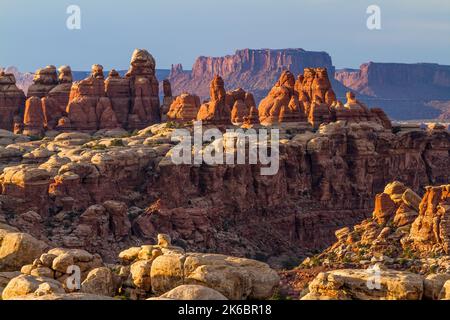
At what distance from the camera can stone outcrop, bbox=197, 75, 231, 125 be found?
10494 centimetres

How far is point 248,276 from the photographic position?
1439 inches

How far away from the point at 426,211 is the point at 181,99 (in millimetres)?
63000

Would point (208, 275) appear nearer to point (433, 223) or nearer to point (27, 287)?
point (27, 287)

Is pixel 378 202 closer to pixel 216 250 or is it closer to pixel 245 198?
pixel 216 250

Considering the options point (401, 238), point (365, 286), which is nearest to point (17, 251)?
point (365, 286)

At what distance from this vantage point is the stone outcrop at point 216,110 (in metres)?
105

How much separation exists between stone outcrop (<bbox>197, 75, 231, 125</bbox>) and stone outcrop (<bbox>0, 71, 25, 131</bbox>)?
109 ft

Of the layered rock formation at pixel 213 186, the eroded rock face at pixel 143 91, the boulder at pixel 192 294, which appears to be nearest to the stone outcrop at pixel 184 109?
the eroded rock face at pixel 143 91

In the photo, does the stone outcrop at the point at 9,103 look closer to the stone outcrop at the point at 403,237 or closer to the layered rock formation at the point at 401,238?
the layered rock formation at the point at 401,238

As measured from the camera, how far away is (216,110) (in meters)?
106

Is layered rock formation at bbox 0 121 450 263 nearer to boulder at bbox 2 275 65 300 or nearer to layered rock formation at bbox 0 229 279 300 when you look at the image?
layered rock formation at bbox 0 229 279 300
